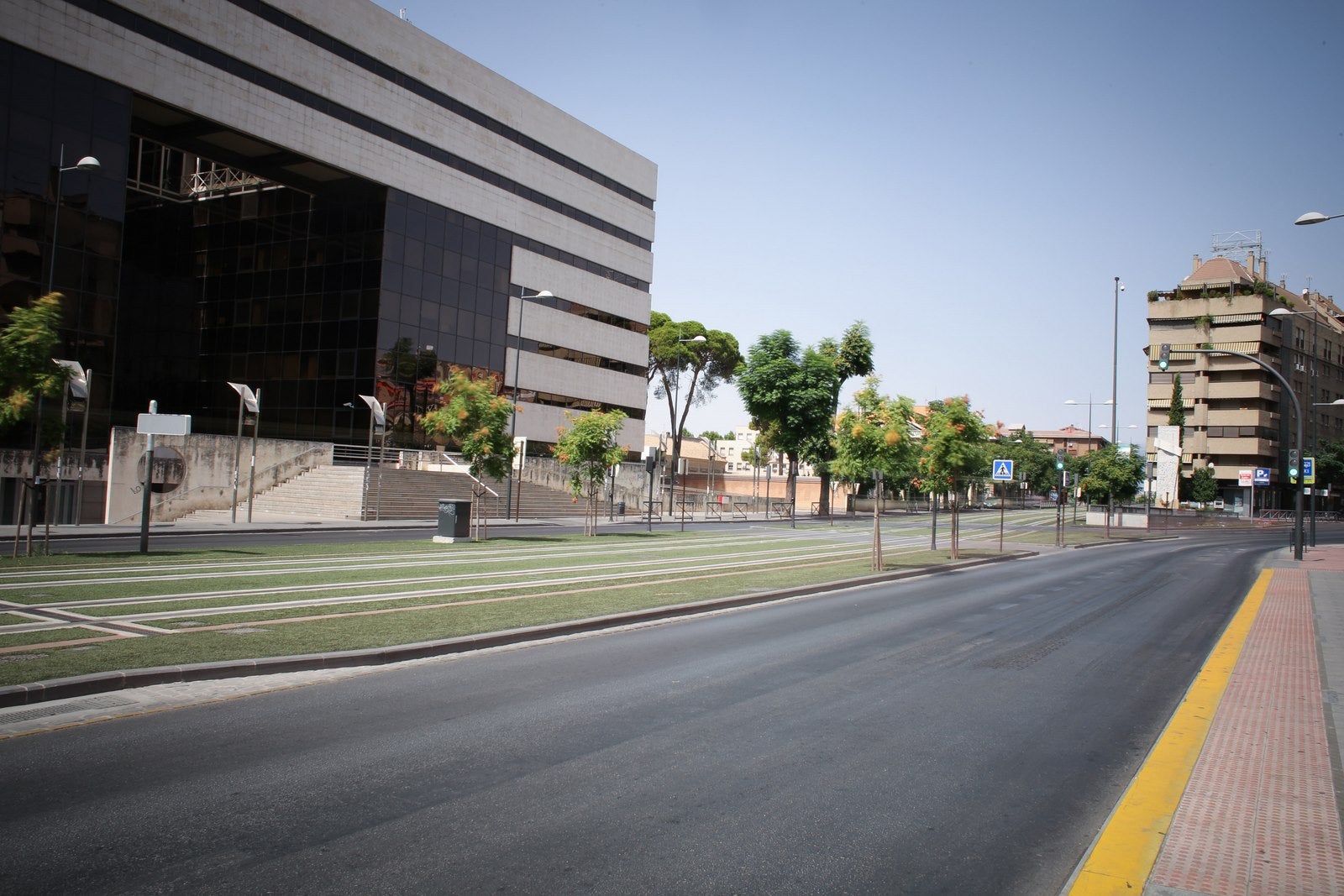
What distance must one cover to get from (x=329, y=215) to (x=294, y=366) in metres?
8.12

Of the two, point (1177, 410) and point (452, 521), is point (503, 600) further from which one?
point (1177, 410)

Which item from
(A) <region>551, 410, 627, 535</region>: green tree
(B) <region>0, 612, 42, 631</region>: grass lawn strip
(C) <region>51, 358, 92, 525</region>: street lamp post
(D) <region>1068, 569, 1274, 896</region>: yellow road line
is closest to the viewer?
(D) <region>1068, 569, 1274, 896</region>: yellow road line

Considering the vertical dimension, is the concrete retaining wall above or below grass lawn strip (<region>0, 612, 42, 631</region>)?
above

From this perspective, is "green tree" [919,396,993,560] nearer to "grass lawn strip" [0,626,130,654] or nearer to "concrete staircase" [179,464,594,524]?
"concrete staircase" [179,464,594,524]

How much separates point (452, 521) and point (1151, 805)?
21.8 meters

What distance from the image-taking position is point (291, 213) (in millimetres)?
45688

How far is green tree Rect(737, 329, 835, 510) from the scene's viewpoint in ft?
214

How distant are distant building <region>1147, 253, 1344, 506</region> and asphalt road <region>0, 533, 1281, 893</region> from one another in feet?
291

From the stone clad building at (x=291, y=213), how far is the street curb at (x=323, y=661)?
1122 inches

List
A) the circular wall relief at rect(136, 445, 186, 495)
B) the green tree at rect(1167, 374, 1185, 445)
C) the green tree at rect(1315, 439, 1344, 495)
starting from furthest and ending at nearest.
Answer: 1. the green tree at rect(1315, 439, 1344, 495)
2. the green tree at rect(1167, 374, 1185, 445)
3. the circular wall relief at rect(136, 445, 186, 495)

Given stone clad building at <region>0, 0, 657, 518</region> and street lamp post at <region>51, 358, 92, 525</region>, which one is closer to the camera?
street lamp post at <region>51, 358, 92, 525</region>

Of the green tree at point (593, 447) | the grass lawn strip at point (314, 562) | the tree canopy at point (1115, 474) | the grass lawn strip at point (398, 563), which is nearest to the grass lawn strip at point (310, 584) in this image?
the grass lawn strip at point (398, 563)

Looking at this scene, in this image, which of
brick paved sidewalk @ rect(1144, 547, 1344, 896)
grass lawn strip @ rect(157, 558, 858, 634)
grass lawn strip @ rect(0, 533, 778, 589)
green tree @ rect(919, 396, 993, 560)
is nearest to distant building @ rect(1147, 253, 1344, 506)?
green tree @ rect(919, 396, 993, 560)

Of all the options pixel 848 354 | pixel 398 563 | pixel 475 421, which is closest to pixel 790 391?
pixel 848 354
